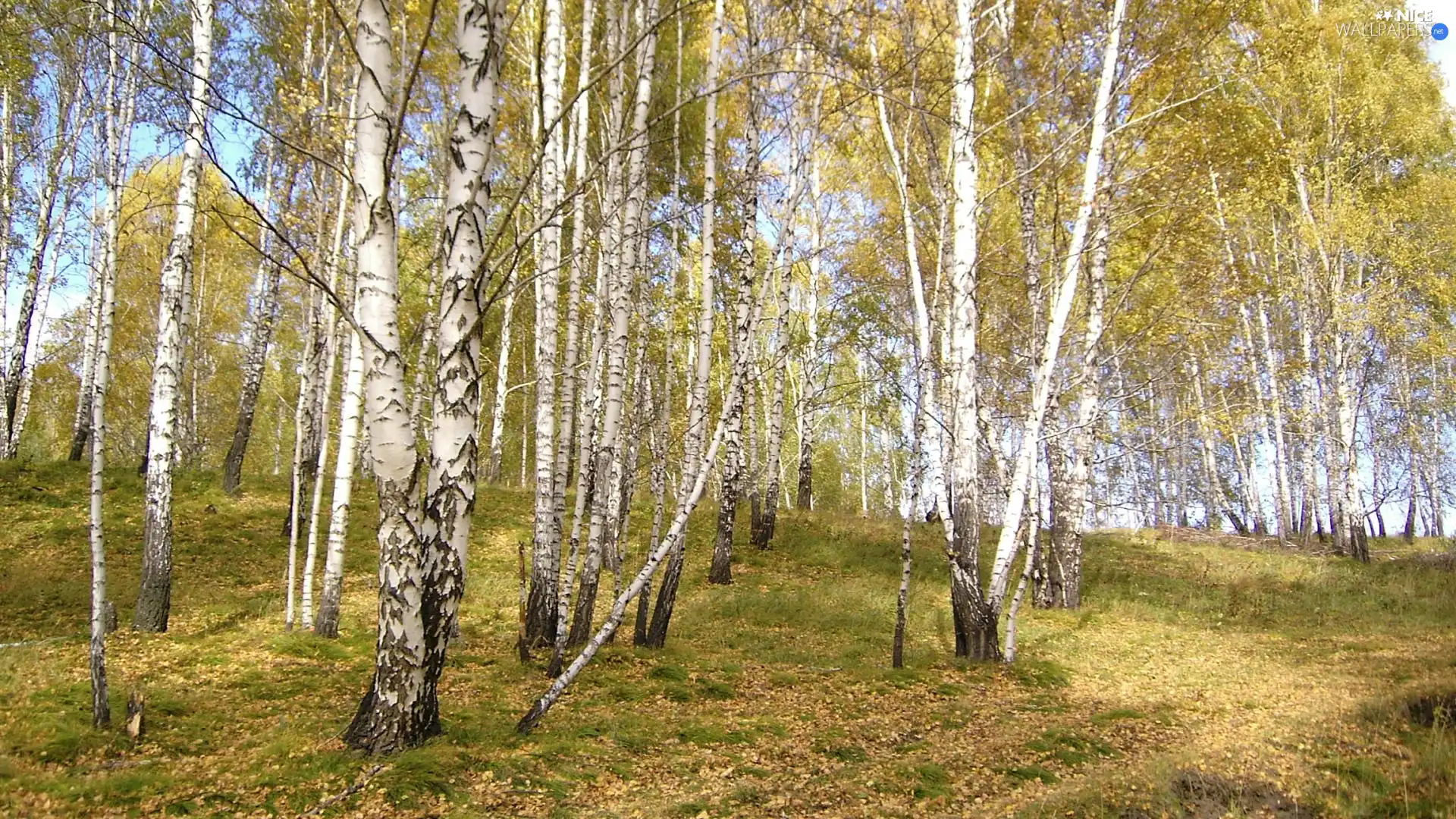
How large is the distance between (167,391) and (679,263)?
36.6ft

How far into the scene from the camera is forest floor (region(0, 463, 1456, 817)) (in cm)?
446

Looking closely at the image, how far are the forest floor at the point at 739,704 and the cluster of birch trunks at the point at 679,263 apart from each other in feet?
1.58

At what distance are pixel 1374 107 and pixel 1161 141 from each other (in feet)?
37.9

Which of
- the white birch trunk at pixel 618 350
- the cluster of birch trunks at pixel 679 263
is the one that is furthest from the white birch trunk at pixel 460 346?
the white birch trunk at pixel 618 350

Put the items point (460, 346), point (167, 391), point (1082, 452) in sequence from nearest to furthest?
1. point (460, 346)
2. point (167, 391)
3. point (1082, 452)

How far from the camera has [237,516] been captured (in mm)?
13039

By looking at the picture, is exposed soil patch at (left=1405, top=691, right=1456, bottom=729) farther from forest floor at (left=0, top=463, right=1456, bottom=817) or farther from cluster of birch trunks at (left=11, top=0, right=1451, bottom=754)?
cluster of birch trunks at (left=11, top=0, right=1451, bottom=754)

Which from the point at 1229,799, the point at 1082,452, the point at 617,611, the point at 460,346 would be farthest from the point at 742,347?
the point at 1082,452

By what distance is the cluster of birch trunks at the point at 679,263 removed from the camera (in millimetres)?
4621

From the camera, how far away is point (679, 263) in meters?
17.1

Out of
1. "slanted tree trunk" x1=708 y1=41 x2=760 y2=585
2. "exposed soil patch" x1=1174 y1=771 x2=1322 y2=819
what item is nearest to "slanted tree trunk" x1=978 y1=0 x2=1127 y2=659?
"slanted tree trunk" x1=708 y1=41 x2=760 y2=585

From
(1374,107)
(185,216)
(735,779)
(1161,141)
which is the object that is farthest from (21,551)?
(1374,107)

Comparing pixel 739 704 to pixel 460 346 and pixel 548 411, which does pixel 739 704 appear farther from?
pixel 460 346

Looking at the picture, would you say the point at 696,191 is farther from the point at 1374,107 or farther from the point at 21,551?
the point at 1374,107
